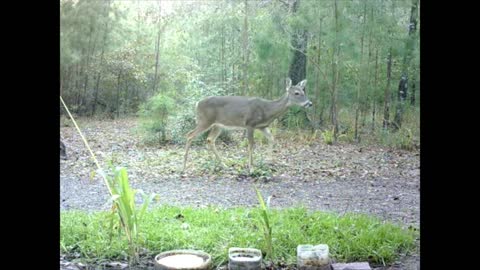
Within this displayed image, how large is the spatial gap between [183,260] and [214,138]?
1.71 meters

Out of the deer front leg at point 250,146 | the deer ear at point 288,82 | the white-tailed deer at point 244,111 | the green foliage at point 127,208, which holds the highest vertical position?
the deer ear at point 288,82

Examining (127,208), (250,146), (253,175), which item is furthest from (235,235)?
(250,146)

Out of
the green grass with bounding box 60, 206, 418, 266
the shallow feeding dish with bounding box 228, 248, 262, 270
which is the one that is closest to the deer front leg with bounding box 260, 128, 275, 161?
the green grass with bounding box 60, 206, 418, 266

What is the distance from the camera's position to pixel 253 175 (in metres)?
4.11

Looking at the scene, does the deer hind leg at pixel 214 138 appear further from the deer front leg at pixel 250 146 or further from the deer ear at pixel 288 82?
the deer ear at pixel 288 82

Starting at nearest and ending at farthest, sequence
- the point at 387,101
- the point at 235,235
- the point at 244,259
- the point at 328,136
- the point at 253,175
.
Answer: the point at 244,259 → the point at 235,235 → the point at 253,175 → the point at 328,136 → the point at 387,101

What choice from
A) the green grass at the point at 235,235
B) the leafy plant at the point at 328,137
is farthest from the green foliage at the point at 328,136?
the green grass at the point at 235,235

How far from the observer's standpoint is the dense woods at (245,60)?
4223 millimetres

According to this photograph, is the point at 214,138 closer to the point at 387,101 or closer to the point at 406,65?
the point at 387,101

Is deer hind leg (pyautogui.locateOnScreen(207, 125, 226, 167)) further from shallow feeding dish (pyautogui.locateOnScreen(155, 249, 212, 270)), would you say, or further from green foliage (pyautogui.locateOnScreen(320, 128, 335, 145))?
shallow feeding dish (pyautogui.locateOnScreen(155, 249, 212, 270))

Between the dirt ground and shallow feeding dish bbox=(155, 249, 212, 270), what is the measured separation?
0.99 metres
